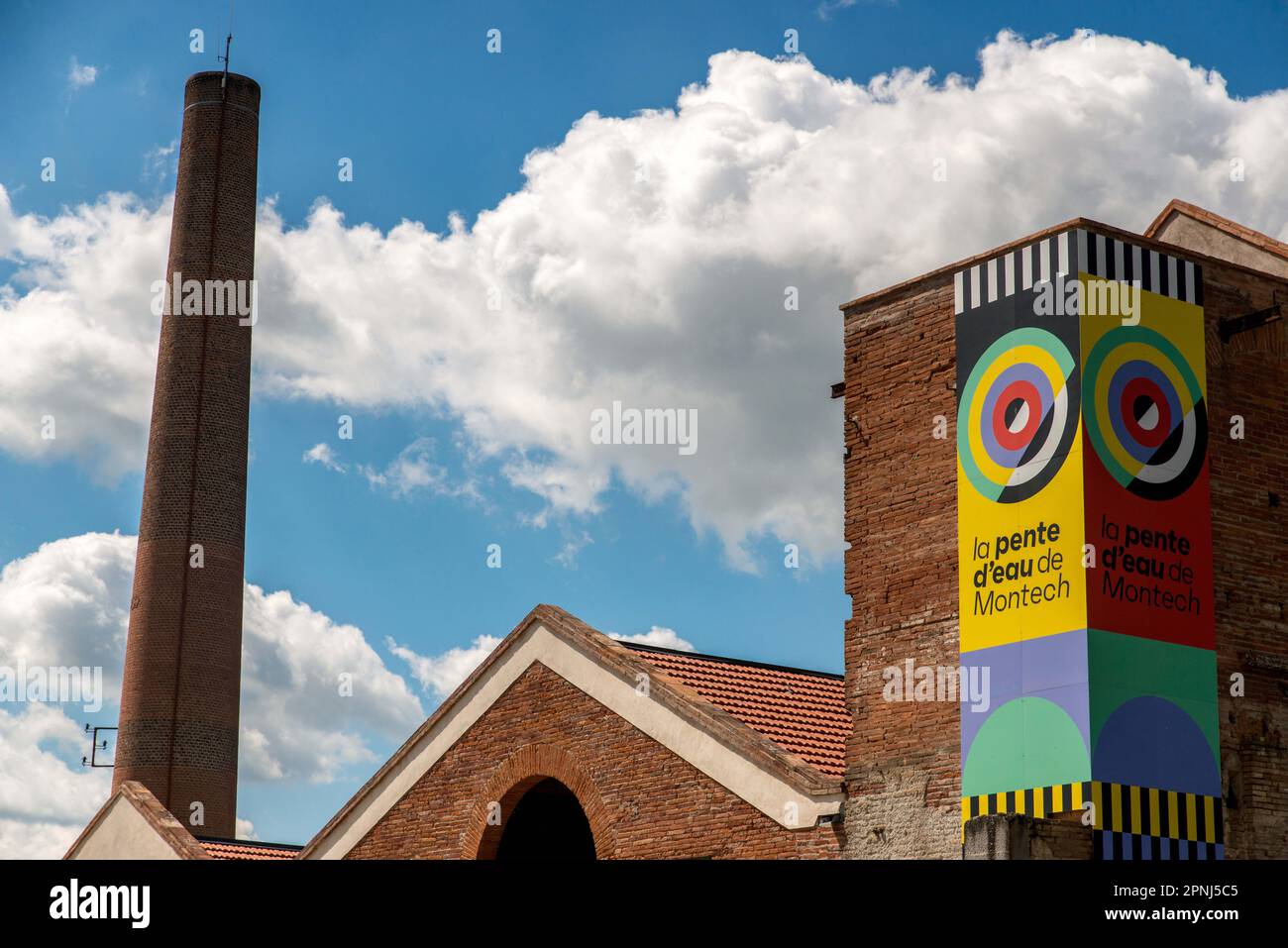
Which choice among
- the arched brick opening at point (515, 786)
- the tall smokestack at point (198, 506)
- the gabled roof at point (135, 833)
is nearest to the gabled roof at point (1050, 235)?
the arched brick opening at point (515, 786)

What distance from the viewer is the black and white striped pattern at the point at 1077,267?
52.5 ft

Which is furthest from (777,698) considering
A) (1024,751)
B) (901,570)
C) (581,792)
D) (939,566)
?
(1024,751)

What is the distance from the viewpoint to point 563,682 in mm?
20703

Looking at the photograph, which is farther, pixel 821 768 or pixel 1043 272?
pixel 821 768

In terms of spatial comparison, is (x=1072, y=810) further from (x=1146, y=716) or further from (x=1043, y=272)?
(x=1043, y=272)

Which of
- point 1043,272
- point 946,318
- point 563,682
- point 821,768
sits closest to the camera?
point 1043,272

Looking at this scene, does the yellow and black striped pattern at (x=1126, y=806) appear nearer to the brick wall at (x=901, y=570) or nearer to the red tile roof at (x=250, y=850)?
the brick wall at (x=901, y=570)

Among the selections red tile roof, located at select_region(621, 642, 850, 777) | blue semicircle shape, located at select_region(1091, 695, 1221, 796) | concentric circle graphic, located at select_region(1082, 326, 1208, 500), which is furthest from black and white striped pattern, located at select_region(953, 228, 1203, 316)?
red tile roof, located at select_region(621, 642, 850, 777)

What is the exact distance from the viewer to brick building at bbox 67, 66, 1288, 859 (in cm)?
1538

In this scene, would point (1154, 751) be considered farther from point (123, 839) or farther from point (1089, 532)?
point (123, 839)

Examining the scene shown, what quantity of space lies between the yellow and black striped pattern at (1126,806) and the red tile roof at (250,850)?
1420 cm
